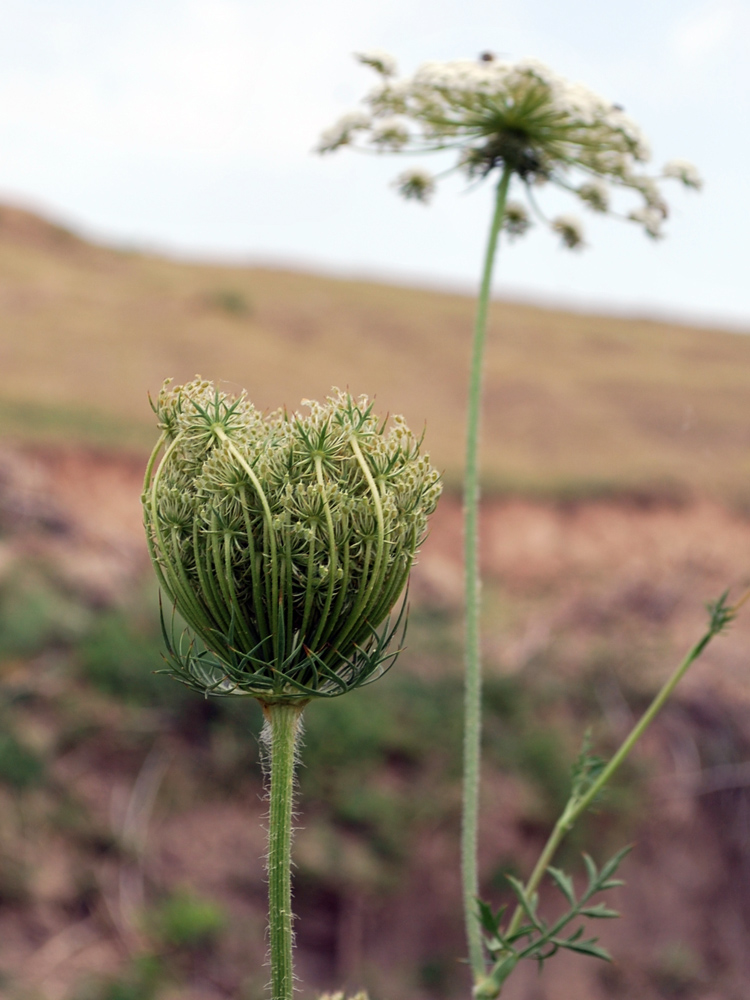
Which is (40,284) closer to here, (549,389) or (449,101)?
(549,389)

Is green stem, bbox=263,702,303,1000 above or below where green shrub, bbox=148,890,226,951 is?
above

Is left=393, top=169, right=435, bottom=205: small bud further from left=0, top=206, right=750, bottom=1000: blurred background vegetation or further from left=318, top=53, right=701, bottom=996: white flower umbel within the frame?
left=0, top=206, right=750, bottom=1000: blurred background vegetation

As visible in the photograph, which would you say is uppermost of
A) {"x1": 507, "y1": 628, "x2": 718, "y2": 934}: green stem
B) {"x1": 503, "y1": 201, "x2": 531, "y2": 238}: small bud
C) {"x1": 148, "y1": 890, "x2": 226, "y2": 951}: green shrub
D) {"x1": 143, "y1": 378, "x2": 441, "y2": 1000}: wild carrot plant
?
{"x1": 503, "y1": 201, "x2": 531, "y2": 238}: small bud

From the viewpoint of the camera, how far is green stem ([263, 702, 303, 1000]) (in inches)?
71.1

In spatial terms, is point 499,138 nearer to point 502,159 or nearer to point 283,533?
point 502,159

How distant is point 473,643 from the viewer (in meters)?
2.69

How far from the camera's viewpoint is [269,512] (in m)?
1.71

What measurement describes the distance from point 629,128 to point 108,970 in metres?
7.93

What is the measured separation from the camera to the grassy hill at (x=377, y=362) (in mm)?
30156

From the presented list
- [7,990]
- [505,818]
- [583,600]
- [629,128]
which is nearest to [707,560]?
[583,600]

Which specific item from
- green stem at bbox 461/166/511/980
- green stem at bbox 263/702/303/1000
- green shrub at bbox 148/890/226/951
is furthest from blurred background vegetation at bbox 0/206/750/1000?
green stem at bbox 263/702/303/1000

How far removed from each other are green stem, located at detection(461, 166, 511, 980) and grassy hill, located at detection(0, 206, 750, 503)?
926 inches

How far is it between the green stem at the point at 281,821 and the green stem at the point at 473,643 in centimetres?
69

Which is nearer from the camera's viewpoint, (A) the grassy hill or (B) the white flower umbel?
(B) the white flower umbel
